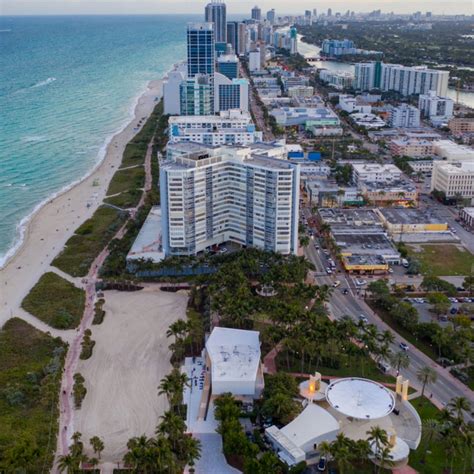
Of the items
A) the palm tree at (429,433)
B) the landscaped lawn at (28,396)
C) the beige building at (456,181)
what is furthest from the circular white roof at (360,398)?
the beige building at (456,181)

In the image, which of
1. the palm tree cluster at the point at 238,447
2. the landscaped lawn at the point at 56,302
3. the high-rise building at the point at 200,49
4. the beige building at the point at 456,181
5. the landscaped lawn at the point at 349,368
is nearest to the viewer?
the palm tree cluster at the point at 238,447

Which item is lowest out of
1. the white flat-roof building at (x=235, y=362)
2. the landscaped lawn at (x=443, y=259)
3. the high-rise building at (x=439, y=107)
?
the landscaped lawn at (x=443, y=259)

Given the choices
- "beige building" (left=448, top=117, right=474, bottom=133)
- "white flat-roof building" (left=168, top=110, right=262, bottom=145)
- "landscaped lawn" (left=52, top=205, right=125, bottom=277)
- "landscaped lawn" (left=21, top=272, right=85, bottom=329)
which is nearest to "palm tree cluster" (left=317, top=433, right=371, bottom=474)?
"landscaped lawn" (left=21, top=272, right=85, bottom=329)

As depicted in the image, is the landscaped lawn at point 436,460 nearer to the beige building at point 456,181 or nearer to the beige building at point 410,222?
the beige building at point 410,222

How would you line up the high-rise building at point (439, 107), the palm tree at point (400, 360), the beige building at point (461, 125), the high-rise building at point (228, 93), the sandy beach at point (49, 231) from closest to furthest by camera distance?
the palm tree at point (400, 360)
the sandy beach at point (49, 231)
the beige building at point (461, 125)
the high-rise building at point (228, 93)
the high-rise building at point (439, 107)

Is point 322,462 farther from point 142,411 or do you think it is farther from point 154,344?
point 154,344

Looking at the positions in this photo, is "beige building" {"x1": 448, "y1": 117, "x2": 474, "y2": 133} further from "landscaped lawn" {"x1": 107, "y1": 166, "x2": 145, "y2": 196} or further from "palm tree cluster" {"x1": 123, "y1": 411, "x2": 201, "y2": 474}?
"palm tree cluster" {"x1": 123, "y1": 411, "x2": 201, "y2": 474}

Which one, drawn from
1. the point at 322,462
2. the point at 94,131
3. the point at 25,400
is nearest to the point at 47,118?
the point at 94,131
